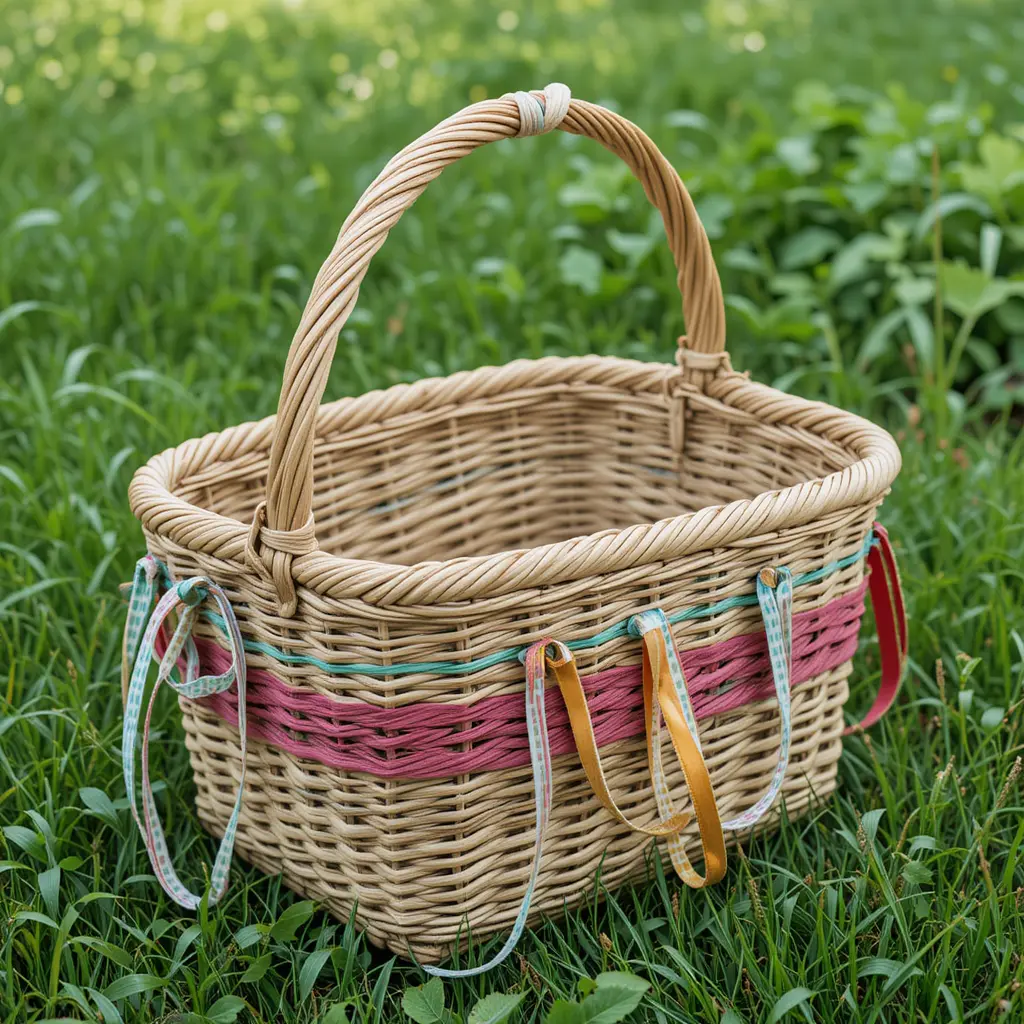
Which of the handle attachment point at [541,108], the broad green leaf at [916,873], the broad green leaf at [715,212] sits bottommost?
the broad green leaf at [916,873]

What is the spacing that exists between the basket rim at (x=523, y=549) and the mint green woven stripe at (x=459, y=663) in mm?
66

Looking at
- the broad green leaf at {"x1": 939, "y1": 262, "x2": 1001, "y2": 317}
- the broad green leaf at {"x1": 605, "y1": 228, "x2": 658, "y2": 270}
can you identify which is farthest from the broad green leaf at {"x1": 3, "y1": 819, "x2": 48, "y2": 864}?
the broad green leaf at {"x1": 939, "y1": 262, "x2": 1001, "y2": 317}

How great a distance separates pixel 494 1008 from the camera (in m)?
1.15

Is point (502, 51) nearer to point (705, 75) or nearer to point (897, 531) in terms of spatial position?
point (705, 75)

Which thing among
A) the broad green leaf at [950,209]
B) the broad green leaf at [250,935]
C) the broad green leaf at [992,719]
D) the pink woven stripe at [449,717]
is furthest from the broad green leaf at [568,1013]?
the broad green leaf at [950,209]

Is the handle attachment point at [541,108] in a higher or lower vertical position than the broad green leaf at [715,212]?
higher

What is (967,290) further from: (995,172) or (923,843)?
(923,843)

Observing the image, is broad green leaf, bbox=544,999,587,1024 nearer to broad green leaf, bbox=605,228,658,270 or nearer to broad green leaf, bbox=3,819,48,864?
broad green leaf, bbox=3,819,48,864

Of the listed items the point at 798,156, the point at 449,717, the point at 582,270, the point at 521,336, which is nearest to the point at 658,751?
the point at 449,717

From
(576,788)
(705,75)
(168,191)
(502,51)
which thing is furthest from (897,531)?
(502,51)

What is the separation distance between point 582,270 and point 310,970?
1724 mm

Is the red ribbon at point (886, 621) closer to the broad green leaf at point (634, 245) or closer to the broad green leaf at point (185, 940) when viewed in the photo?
the broad green leaf at point (185, 940)

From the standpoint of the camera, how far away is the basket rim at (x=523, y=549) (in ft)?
3.70

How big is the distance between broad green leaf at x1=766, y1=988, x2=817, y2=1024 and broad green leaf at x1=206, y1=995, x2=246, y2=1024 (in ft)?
1.63
